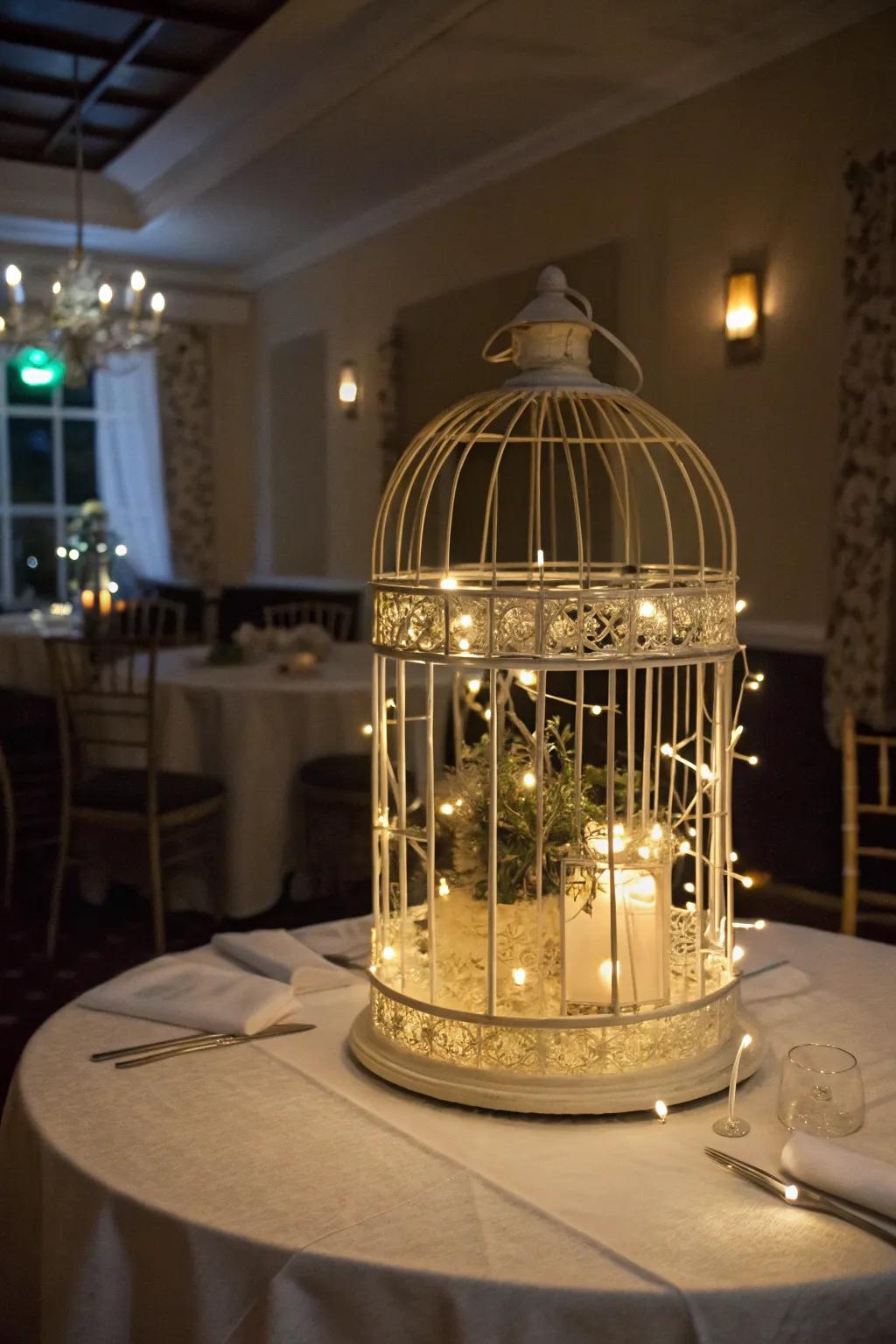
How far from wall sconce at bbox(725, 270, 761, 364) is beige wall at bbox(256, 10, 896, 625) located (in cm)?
5

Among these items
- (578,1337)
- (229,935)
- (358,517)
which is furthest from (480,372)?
(578,1337)

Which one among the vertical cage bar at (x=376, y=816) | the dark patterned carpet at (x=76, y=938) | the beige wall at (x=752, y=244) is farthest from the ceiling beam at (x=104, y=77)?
the vertical cage bar at (x=376, y=816)

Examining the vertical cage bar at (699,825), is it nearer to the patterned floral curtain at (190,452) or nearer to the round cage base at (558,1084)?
the round cage base at (558,1084)

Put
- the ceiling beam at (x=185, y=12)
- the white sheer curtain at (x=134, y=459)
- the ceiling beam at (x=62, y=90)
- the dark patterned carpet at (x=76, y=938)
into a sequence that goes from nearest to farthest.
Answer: the dark patterned carpet at (x=76, y=938) < the ceiling beam at (x=185, y=12) < the ceiling beam at (x=62, y=90) < the white sheer curtain at (x=134, y=459)

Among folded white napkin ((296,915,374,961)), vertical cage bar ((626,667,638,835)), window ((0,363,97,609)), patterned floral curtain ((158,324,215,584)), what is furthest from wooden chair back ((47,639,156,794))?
window ((0,363,97,609))

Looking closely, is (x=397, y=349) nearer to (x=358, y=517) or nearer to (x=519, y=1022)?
(x=358, y=517)

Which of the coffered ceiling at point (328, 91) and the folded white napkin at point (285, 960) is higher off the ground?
the coffered ceiling at point (328, 91)

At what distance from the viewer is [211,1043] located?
142 cm

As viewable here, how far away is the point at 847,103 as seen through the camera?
3.75 m

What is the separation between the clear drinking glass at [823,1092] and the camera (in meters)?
1.20

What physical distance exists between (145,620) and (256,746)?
1.86 metres

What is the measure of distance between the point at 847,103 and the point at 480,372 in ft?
6.81

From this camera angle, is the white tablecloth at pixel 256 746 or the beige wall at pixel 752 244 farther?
the white tablecloth at pixel 256 746

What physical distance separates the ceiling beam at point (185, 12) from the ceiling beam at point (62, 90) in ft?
2.66
